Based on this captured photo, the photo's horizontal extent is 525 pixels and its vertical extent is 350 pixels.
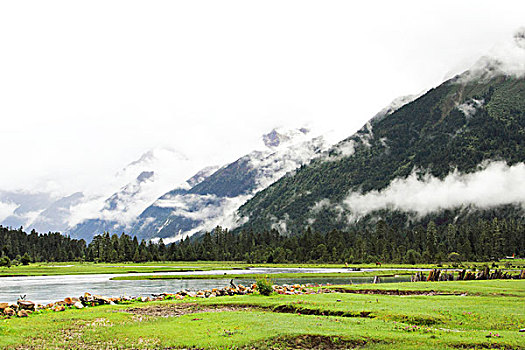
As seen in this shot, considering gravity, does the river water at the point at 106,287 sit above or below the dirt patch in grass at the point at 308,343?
below

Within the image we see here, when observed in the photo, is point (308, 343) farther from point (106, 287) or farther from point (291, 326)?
point (106, 287)

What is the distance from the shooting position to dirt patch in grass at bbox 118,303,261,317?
135 feet

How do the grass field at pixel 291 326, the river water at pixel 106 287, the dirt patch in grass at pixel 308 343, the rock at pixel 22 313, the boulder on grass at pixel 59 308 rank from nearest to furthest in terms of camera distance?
the dirt patch in grass at pixel 308 343 < the grass field at pixel 291 326 < the rock at pixel 22 313 < the boulder on grass at pixel 59 308 < the river water at pixel 106 287

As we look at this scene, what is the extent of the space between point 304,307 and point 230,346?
15852 mm

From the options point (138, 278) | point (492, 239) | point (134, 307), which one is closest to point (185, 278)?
point (138, 278)

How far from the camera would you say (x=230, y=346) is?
2598cm

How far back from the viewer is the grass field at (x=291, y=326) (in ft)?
86.8

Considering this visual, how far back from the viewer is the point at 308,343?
2673 centimetres

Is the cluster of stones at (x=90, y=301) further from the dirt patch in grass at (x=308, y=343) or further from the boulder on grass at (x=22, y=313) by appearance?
the dirt patch in grass at (x=308, y=343)

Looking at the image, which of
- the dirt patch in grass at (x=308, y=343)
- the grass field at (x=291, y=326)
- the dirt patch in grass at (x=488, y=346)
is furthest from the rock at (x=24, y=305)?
the dirt patch in grass at (x=488, y=346)

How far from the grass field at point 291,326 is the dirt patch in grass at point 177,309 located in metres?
0.09

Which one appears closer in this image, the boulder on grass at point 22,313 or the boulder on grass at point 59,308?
the boulder on grass at point 22,313

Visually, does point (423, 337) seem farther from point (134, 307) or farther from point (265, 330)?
point (134, 307)

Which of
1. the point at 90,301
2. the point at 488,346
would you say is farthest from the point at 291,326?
the point at 90,301
